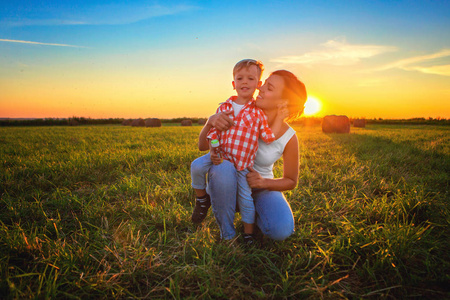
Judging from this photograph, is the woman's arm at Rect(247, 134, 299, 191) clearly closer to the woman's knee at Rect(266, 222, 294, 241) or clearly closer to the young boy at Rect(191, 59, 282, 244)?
the young boy at Rect(191, 59, 282, 244)

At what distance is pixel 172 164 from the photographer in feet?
14.5

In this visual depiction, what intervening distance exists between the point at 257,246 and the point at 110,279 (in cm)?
111

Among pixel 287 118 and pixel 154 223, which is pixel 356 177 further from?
pixel 154 223

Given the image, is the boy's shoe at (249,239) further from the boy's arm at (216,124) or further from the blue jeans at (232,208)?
the boy's arm at (216,124)

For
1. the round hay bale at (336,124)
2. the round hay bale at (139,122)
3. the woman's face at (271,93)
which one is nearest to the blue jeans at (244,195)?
the woman's face at (271,93)

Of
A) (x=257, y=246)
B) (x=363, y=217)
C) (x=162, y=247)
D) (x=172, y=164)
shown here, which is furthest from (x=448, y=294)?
(x=172, y=164)

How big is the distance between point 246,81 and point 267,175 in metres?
0.86

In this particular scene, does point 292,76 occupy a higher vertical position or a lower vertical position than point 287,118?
higher

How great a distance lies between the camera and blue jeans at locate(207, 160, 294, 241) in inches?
72.2

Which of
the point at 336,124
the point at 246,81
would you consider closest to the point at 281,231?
the point at 246,81

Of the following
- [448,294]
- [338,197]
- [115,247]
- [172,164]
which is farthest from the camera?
[172,164]

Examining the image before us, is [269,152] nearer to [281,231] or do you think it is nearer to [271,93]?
[271,93]

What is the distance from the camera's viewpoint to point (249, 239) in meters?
1.94

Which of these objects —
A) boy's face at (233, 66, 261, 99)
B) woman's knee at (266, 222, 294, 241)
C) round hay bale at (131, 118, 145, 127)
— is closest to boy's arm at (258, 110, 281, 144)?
boy's face at (233, 66, 261, 99)
